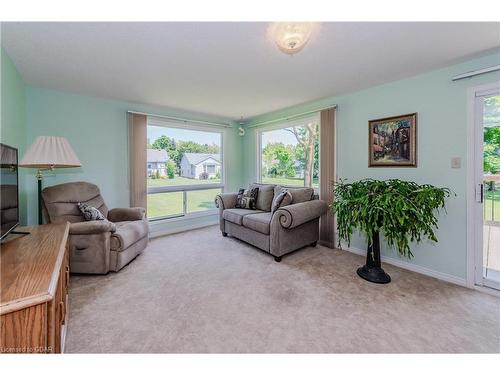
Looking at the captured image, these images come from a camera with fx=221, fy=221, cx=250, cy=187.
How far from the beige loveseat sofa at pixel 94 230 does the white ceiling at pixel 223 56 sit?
1405 millimetres

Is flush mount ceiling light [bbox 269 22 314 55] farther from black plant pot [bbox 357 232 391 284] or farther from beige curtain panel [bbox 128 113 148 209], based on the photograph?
beige curtain panel [bbox 128 113 148 209]

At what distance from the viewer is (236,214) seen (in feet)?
11.5

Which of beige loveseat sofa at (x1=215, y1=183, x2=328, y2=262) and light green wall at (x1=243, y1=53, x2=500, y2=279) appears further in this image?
beige loveseat sofa at (x1=215, y1=183, x2=328, y2=262)

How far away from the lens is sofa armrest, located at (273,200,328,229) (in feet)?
9.06

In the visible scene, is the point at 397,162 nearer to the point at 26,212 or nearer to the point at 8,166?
the point at 8,166

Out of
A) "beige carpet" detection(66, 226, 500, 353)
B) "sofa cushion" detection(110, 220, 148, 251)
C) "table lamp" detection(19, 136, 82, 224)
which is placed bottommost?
"beige carpet" detection(66, 226, 500, 353)

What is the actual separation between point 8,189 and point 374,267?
3226 millimetres

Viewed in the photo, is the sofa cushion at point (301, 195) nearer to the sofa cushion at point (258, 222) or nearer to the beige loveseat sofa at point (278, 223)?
the beige loveseat sofa at point (278, 223)

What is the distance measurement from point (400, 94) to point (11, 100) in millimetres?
4269

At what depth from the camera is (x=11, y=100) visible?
2.23 metres

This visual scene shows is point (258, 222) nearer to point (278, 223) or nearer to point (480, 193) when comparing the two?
point (278, 223)

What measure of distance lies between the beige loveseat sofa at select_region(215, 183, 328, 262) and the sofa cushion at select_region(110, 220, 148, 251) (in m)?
1.30

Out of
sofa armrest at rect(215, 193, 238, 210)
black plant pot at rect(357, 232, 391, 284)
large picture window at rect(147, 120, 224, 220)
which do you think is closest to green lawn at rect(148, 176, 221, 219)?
large picture window at rect(147, 120, 224, 220)
